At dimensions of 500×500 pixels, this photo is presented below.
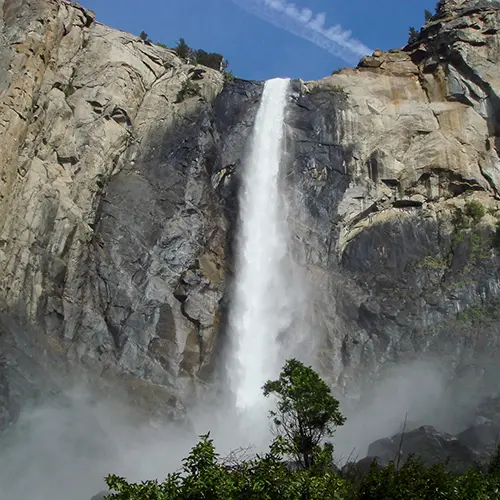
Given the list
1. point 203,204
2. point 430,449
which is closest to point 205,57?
point 203,204

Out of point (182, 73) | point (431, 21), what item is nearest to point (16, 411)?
point (182, 73)

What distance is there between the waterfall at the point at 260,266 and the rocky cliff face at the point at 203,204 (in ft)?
3.05

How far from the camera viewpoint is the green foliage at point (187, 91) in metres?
38.1

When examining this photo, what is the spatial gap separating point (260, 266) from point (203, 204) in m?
4.95

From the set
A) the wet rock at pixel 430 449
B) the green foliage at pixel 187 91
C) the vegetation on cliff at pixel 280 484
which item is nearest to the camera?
the vegetation on cliff at pixel 280 484

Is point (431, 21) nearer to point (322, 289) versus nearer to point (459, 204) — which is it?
point (459, 204)

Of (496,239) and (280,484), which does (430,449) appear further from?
(496,239)

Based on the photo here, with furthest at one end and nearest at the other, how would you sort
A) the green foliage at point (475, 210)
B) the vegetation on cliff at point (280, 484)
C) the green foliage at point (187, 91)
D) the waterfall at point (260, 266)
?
the green foliage at point (187, 91), the green foliage at point (475, 210), the waterfall at point (260, 266), the vegetation on cliff at point (280, 484)

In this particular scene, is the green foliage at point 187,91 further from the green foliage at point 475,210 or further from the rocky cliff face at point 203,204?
the green foliage at point 475,210

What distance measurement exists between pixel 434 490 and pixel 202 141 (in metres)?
28.5

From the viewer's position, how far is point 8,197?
86.0ft

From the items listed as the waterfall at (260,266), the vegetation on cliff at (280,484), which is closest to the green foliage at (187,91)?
the waterfall at (260,266)

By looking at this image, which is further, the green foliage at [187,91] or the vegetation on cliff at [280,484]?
the green foliage at [187,91]

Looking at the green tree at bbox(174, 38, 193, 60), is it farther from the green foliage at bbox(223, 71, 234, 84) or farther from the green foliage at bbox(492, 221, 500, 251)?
the green foliage at bbox(492, 221, 500, 251)
